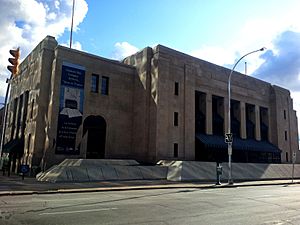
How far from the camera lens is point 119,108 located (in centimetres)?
3719

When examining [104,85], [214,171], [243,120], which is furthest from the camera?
[243,120]

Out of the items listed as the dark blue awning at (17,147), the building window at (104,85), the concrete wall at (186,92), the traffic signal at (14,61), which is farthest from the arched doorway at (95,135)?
the traffic signal at (14,61)

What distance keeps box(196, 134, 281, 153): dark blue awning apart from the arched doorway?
37.5 feet

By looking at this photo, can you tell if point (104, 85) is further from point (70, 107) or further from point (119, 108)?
point (70, 107)

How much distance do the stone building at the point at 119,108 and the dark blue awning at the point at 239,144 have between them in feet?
0.59

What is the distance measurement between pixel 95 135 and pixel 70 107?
426 centimetres

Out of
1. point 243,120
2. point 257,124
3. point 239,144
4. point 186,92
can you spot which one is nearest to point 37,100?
point 186,92

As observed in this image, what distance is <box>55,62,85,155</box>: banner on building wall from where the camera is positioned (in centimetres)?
3172

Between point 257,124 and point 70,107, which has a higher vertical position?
point 257,124

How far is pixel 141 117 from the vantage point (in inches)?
1441

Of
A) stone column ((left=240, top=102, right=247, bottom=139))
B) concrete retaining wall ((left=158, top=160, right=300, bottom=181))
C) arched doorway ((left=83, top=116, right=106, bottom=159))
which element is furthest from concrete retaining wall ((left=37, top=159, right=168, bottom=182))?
stone column ((left=240, top=102, right=247, bottom=139))

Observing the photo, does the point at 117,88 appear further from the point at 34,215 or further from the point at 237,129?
the point at 34,215

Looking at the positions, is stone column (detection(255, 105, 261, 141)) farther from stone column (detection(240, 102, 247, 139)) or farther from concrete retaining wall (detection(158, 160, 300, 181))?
concrete retaining wall (detection(158, 160, 300, 181))

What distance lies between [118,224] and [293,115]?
53918mm
